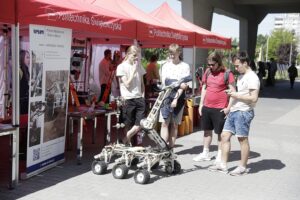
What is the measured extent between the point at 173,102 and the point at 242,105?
1.07 meters

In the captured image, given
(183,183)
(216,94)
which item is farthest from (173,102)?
(183,183)

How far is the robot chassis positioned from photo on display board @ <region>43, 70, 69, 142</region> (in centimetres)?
70

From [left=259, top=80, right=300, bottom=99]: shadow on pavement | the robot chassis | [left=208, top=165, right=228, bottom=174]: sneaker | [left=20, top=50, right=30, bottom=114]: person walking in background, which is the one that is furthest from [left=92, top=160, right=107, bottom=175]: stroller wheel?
[left=259, top=80, right=300, bottom=99]: shadow on pavement

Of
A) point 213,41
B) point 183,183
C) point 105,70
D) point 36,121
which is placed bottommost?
point 183,183

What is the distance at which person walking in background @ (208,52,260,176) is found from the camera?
230 inches

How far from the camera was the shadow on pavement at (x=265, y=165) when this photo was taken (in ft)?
22.1

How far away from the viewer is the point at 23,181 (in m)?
5.61

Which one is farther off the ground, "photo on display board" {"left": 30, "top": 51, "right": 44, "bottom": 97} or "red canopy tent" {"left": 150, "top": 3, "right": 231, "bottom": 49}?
"red canopy tent" {"left": 150, "top": 3, "right": 231, "bottom": 49}

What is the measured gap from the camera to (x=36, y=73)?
5.55 m

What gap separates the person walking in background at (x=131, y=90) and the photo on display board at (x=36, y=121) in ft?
4.29

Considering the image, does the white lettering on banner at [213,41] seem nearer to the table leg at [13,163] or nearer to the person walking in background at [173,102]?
the person walking in background at [173,102]

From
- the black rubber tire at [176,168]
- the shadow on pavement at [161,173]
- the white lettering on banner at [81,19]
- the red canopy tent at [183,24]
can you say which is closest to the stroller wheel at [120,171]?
the shadow on pavement at [161,173]

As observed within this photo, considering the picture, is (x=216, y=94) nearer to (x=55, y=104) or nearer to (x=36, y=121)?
(x=55, y=104)

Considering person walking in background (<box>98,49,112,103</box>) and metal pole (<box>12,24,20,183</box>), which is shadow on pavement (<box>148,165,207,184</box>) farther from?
person walking in background (<box>98,49,112,103</box>)
